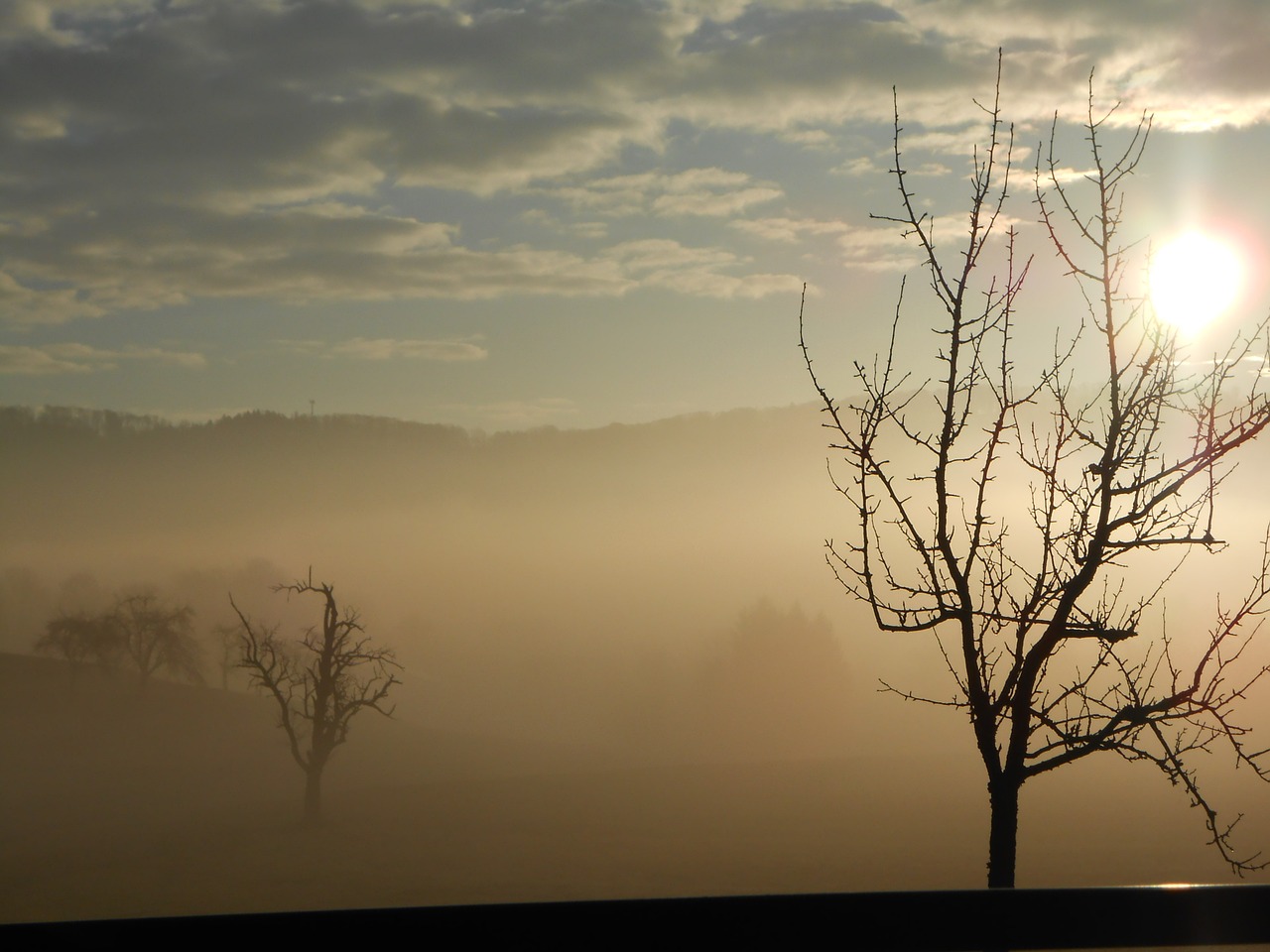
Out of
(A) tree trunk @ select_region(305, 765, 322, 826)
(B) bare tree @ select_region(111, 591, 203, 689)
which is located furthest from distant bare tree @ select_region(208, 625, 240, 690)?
(A) tree trunk @ select_region(305, 765, 322, 826)

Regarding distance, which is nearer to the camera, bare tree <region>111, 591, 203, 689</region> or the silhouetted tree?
bare tree <region>111, 591, 203, 689</region>

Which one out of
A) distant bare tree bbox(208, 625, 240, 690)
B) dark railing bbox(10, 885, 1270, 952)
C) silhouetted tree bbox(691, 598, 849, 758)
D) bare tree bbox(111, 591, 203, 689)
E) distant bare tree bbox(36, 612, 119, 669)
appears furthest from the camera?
silhouetted tree bbox(691, 598, 849, 758)

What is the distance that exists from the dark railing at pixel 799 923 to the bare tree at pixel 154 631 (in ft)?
255

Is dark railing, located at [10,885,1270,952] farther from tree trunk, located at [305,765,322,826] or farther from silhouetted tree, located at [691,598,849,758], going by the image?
silhouetted tree, located at [691,598,849,758]

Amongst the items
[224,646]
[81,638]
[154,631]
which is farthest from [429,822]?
[81,638]

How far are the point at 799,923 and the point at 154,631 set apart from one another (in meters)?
79.2

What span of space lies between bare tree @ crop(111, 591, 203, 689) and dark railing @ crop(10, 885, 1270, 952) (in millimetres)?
77617

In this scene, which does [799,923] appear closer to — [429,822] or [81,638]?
[429,822]

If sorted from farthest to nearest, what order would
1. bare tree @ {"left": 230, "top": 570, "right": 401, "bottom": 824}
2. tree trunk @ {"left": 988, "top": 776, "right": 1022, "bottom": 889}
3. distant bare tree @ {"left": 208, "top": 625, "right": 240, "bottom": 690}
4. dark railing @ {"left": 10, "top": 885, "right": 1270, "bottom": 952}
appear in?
distant bare tree @ {"left": 208, "top": 625, "right": 240, "bottom": 690} < bare tree @ {"left": 230, "top": 570, "right": 401, "bottom": 824} < tree trunk @ {"left": 988, "top": 776, "right": 1022, "bottom": 889} < dark railing @ {"left": 10, "top": 885, "right": 1270, "bottom": 952}

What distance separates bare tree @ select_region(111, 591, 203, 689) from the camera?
Answer: 2881 inches

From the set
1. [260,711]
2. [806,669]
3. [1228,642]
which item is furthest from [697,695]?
[1228,642]

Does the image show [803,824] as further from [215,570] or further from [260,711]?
[215,570]

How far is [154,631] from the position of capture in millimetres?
73750

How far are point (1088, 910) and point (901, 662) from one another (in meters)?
165
